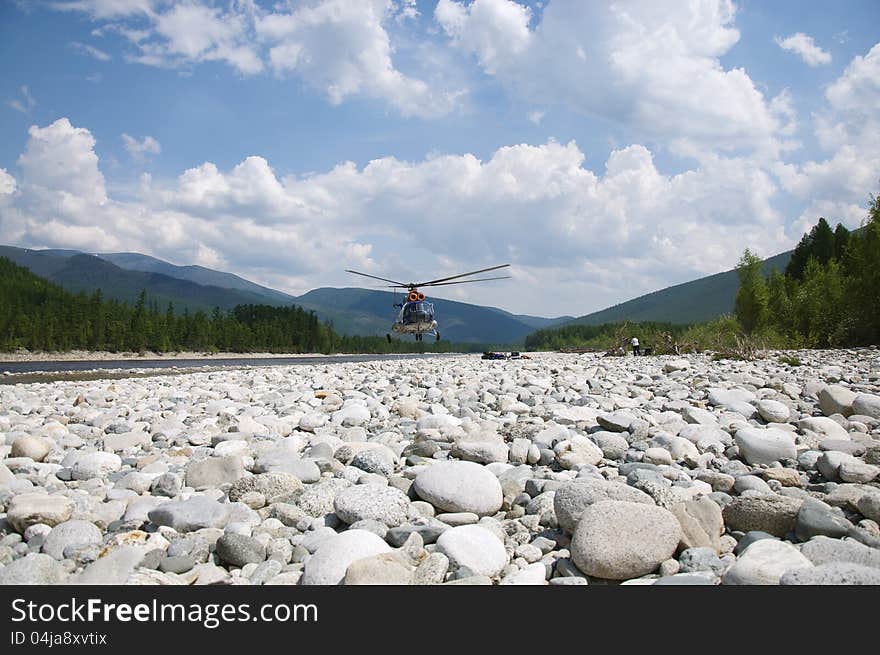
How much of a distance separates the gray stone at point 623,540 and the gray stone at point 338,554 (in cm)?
96

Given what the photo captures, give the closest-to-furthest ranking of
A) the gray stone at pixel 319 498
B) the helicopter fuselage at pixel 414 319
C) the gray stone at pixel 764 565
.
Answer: the gray stone at pixel 764 565 → the gray stone at pixel 319 498 → the helicopter fuselage at pixel 414 319

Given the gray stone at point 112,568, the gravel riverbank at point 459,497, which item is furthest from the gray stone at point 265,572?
the gray stone at point 112,568

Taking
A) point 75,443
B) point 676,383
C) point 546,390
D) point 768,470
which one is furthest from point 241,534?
point 676,383

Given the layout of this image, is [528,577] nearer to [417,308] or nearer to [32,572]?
[32,572]

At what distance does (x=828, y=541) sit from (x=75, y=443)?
6.48 metres

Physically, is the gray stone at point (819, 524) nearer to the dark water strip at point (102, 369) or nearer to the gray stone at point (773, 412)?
the gray stone at point (773, 412)

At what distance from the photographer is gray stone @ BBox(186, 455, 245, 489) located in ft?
13.9

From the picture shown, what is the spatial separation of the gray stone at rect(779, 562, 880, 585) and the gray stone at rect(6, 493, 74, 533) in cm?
376

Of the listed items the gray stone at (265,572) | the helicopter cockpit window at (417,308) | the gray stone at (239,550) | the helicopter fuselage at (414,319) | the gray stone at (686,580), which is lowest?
the gray stone at (265,572)

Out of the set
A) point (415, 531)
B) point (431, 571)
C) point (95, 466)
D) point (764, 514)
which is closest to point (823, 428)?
point (764, 514)

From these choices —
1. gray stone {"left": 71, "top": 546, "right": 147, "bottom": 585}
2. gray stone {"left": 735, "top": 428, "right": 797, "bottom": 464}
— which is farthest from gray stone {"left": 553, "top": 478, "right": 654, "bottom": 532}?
gray stone {"left": 71, "top": 546, "right": 147, "bottom": 585}

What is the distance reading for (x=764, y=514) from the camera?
3.04 meters

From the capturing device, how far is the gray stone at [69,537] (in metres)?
2.98
